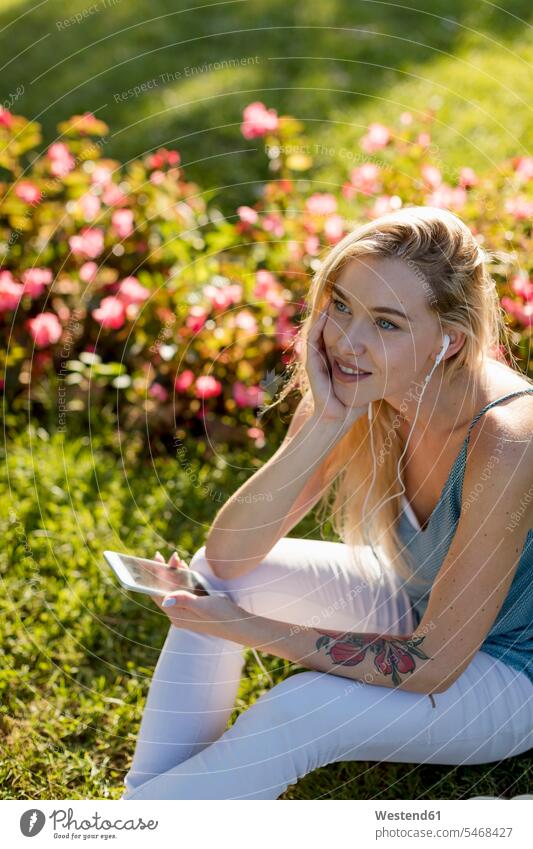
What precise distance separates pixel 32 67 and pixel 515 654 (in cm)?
482

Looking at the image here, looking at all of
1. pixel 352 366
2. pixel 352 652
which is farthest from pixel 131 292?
pixel 352 652

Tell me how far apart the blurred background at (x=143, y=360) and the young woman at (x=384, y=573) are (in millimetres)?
335

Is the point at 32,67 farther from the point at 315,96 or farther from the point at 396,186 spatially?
the point at 396,186

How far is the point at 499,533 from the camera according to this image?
2.01 metres

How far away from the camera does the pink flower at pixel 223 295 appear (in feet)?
11.0

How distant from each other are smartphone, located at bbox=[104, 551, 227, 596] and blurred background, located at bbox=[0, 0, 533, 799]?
45 cm

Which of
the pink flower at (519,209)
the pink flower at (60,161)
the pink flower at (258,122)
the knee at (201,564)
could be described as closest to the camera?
the knee at (201,564)

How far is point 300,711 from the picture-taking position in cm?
206

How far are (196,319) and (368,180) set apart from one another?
2.79 ft

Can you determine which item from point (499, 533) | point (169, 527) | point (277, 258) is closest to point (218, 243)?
point (277, 258)

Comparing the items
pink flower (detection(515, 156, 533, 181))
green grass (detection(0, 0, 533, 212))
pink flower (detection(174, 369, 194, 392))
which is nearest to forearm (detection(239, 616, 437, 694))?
pink flower (detection(174, 369, 194, 392))

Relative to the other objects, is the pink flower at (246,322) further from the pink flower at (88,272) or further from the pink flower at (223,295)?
the pink flower at (88,272)

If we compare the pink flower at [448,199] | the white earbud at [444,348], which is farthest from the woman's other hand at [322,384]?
the pink flower at [448,199]

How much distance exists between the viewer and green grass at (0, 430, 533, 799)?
2449mm
